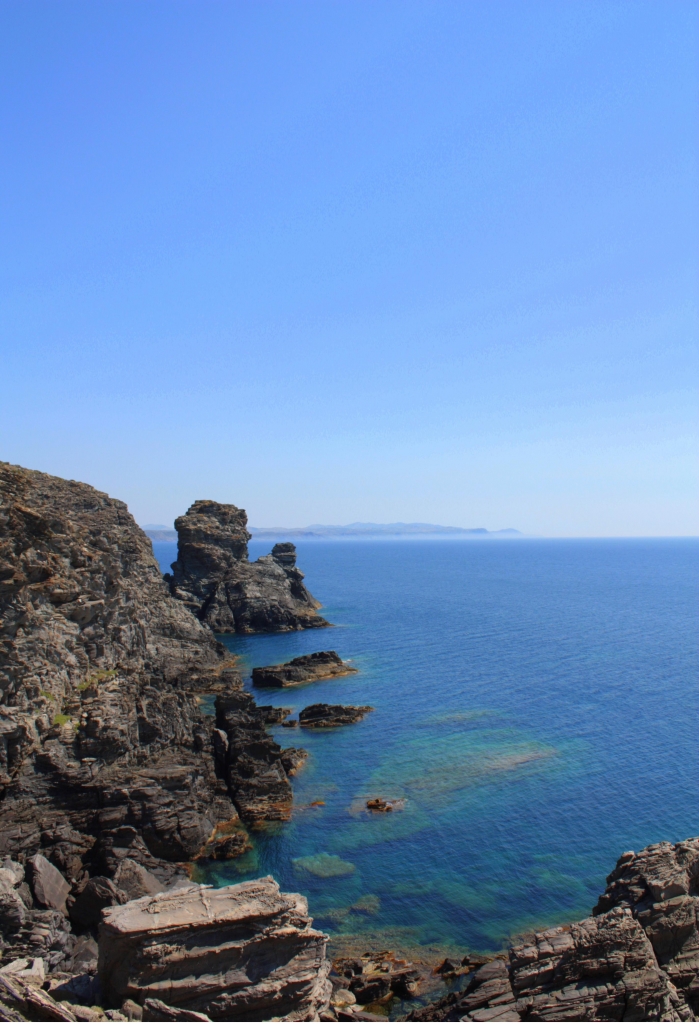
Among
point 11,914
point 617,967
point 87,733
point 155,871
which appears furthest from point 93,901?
point 617,967

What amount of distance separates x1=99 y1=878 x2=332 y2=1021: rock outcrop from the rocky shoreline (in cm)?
6

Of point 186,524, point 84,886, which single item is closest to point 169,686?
point 84,886

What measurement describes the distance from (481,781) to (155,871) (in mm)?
27749

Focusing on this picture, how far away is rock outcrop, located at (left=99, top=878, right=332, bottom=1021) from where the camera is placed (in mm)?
21469

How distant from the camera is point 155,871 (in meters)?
37.4

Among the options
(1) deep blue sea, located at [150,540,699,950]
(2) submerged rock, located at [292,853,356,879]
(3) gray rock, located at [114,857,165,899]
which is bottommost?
(2) submerged rock, located at [292,853,356,879]

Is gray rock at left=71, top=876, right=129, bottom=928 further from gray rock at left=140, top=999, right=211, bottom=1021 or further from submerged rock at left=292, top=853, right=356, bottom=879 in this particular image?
gray rock at left=140, top=999, right=211, bottom=1021

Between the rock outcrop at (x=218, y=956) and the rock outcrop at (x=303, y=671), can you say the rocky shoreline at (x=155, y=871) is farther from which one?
the rock outcrop at (x=303, y=671)

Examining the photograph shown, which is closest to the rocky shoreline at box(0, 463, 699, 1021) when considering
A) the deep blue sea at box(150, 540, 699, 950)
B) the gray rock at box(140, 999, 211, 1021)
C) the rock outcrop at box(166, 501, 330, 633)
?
the gray rock at box(140, 999, 211, 1021)

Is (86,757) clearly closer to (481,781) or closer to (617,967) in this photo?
(617,967)

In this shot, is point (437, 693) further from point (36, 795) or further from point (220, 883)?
point (36, 795)

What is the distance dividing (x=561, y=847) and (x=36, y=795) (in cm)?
3293

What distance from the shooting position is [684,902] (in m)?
25.8

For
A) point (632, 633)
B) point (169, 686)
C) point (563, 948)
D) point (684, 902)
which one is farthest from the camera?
point (632, 633)
